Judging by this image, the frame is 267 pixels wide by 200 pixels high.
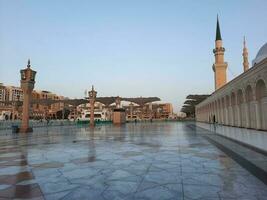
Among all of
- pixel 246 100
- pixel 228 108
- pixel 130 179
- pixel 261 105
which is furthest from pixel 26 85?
pixel 228 108

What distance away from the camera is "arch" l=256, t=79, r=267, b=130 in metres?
19.7

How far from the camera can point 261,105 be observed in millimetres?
20312

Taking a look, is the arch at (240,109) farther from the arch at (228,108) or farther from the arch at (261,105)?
the arch at (261,105)

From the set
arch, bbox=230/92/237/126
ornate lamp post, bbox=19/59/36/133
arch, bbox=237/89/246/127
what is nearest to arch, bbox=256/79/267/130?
arch, bbox=237/89/246/127

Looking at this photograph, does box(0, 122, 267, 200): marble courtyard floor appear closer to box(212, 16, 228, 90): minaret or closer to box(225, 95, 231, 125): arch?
box(225, 95, 231, 125): arch

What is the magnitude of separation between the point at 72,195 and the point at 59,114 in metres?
122

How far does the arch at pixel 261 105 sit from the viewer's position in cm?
1973

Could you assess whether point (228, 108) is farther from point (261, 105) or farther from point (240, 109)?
point (261, 105)

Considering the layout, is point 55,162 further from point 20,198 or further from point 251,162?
point 251,162

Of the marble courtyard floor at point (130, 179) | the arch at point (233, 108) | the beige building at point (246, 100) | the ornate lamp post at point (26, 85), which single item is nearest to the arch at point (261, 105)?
the beige building at point (246, 100)

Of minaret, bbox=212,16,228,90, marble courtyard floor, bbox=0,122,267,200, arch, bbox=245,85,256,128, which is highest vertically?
minaret, bbox=212,16,228,90

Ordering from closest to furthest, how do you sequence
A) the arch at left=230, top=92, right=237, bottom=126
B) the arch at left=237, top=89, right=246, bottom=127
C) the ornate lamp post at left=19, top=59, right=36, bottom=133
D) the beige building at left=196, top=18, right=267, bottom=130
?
the beige building at left=196, top=18, right=267, bottom=130 < the ornate lamp post at left=19, top=59, right=36, bottom=133 < the arch at left=237, top=89, right=246, bottom=127 < the arch at left=230, top=92, right=237, bottom=126

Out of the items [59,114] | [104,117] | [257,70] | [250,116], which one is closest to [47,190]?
[257,70]

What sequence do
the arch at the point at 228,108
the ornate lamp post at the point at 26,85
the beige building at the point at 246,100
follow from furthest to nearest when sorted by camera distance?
the arch at the point at 228,108
the ornate lamp post at the point at 26,85
the beige building at the point at 246,100
